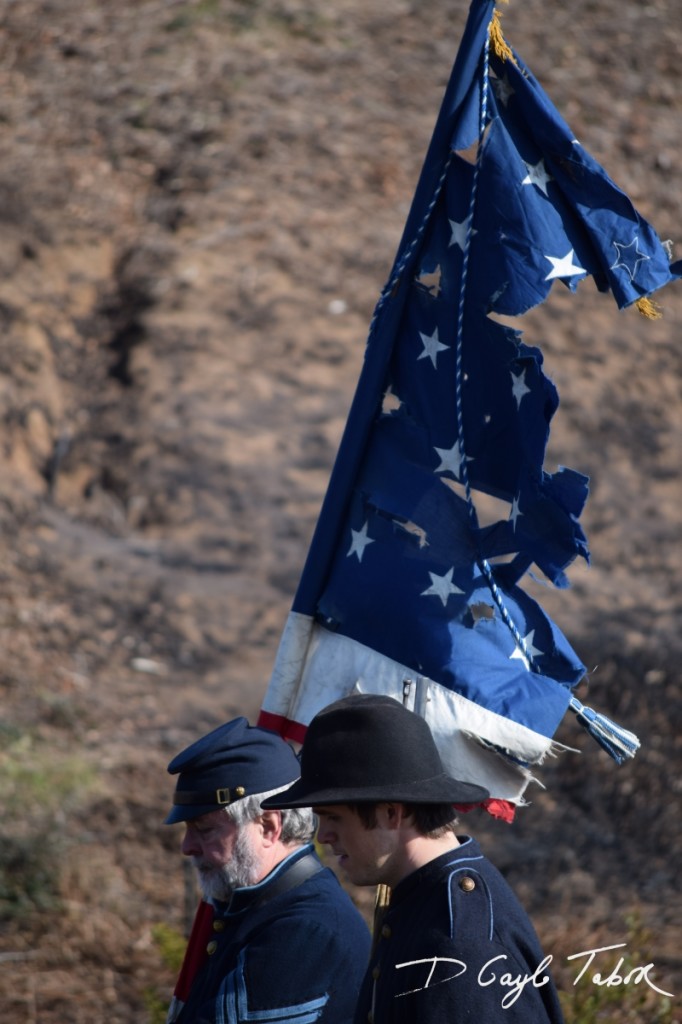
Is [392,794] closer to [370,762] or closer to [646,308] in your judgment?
[370,762]

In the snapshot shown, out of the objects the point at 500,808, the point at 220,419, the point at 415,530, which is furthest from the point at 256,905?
the point at 220,419

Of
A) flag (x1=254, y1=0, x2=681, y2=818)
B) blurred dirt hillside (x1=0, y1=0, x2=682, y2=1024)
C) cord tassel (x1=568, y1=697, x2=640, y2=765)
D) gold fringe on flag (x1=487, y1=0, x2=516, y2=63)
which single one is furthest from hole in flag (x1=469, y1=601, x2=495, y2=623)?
blurred dirt hillside (x1=0, y1=0, x2=682, y2=1024)

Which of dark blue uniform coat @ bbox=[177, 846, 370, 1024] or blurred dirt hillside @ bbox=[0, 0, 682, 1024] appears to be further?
blurred dirt hillside @ bbox=[0, 0, 682, 1024]

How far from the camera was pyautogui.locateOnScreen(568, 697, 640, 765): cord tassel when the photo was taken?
2.94 m

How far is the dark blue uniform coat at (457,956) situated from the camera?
210cm

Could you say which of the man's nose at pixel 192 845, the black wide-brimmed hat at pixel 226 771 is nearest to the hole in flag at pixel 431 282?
the black wide-brimmed hat at pixel 226 771

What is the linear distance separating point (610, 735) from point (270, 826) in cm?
88

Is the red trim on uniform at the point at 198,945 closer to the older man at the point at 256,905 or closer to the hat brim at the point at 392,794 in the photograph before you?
the older man at the point at 256,905

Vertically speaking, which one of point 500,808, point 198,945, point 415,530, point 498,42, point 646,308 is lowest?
point 198,945

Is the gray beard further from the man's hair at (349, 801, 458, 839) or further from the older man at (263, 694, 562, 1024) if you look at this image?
the man's hair at (349, 801, 458, 839)

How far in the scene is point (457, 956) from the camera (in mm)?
2117

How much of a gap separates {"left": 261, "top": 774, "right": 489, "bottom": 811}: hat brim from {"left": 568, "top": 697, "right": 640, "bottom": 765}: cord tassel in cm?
76

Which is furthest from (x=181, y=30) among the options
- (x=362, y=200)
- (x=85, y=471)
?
(x=85, y=471)

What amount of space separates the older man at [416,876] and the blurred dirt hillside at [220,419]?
2.17 metres
